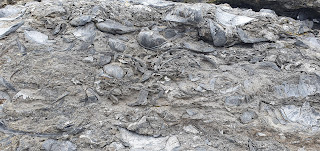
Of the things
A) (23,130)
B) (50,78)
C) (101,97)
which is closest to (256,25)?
(101,97)

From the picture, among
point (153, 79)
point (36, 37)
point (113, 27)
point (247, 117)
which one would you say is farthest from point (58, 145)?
point (247, 117)

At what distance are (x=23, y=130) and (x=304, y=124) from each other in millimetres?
1936

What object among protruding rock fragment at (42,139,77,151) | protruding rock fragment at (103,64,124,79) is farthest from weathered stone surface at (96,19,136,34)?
protruding rock fragment at (42,139,77,151)

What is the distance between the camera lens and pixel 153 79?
6.70 ft

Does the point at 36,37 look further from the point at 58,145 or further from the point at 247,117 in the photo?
the point at 247,117

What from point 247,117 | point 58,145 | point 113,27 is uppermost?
point 113,27

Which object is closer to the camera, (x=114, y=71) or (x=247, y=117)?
(x=247, y=117)

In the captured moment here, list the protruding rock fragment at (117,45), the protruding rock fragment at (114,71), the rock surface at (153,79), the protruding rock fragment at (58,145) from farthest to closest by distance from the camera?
1. the protruding rock fragment at (117,45)
2. the protruding rock fragment at (114,71)
3. the rock surface at (153,79)
4. the protruding rock fragment at (58,145)

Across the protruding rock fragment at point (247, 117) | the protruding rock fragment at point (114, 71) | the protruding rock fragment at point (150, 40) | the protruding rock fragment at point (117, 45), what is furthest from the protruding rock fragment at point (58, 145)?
the protruding rock fragment at point (247, 117)

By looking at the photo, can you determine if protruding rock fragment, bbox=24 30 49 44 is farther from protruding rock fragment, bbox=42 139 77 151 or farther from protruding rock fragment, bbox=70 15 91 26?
protruding rock fragment, bbox=42 139 77 151

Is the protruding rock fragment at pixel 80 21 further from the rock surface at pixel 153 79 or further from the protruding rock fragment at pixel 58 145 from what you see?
the protruding rock fragment at pixel 58 145

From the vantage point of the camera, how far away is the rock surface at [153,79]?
5.94 feet

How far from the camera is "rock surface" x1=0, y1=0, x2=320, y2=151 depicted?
1812 millimetres

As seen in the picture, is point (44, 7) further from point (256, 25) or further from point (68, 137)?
point (256, 25)
